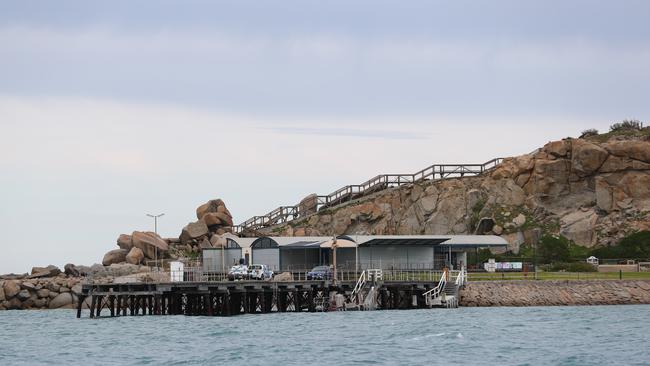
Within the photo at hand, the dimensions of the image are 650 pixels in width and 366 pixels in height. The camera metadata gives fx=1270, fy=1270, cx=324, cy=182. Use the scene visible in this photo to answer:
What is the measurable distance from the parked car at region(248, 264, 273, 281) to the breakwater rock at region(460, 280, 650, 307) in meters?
14.4

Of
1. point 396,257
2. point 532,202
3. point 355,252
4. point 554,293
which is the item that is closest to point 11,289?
point 355,252

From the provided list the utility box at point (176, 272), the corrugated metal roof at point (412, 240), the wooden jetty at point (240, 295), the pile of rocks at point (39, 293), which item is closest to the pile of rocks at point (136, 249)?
the pile of rocks at point (39, 293)

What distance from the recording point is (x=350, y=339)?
2537 inches

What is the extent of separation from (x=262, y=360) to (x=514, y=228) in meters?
72.3

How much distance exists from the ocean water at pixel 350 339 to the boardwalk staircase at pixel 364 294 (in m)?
2.70

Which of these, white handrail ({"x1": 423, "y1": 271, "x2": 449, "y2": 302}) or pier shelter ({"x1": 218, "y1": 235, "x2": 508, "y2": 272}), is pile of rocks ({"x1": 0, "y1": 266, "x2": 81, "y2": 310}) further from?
white handrail ({"x1": 423, "y1": 271, "x2": 449, "y2": 302})

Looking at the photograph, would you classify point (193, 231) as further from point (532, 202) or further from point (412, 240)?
point (532, 202)

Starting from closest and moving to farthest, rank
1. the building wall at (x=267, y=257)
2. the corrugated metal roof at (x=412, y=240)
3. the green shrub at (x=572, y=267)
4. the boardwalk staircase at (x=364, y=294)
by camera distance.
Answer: the boardwalk staircase at (x=364, y=294) → the corrugated metal roof at (x=412, y=240) → the building wall at (x=267, y=257) → the green shrub at (x=572, y=267)

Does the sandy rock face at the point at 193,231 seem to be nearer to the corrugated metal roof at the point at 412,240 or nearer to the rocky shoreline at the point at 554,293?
the corrugated metal roof at the point at 412,240

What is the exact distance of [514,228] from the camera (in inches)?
4926

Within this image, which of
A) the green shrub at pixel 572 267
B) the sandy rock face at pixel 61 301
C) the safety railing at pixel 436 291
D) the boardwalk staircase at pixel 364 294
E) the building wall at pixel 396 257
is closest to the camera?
the boardwalk staircase at pixel 364 294

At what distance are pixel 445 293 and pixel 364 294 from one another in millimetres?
5926

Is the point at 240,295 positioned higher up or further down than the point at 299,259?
further down

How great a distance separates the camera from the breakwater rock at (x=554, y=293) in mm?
90500
